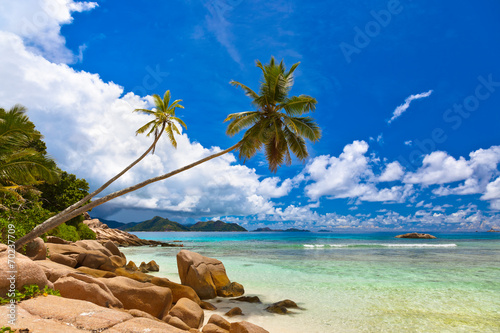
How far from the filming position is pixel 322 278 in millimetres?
16266

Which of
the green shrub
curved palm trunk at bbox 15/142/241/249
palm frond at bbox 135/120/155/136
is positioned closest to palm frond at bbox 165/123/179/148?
palm frond at bbox 135/120/155/136

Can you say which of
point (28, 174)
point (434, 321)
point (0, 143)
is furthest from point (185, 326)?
point (0, 143)

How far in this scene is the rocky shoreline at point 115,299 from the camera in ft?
15.2

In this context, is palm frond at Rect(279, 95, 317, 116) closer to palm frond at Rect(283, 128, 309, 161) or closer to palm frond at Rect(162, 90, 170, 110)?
palm frond at Rect(283, 128, 309, 161)

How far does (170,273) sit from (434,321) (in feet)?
47.4

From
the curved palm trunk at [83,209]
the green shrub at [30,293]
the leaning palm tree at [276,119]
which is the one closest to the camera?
the green shrub at [30,293]

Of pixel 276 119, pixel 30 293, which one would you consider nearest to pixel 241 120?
pixel 276 119

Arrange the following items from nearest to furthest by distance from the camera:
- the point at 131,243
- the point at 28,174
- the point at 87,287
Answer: the point at 87,287 → the point at 28,174 → the point at 131,243

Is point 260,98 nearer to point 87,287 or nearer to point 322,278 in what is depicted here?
point 322,278

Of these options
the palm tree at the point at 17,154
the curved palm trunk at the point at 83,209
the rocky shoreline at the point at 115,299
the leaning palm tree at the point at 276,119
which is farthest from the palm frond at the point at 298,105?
the palm tree at the point at 17,154

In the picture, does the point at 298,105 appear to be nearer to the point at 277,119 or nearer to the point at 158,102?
the point at 277,119

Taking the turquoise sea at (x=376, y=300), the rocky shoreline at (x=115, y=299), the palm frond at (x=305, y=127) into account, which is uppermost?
the palm frond at (x=305, y=127)

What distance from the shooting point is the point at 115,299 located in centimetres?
697

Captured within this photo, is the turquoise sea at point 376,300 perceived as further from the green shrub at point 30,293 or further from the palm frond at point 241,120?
the palm frond at point 241,120
